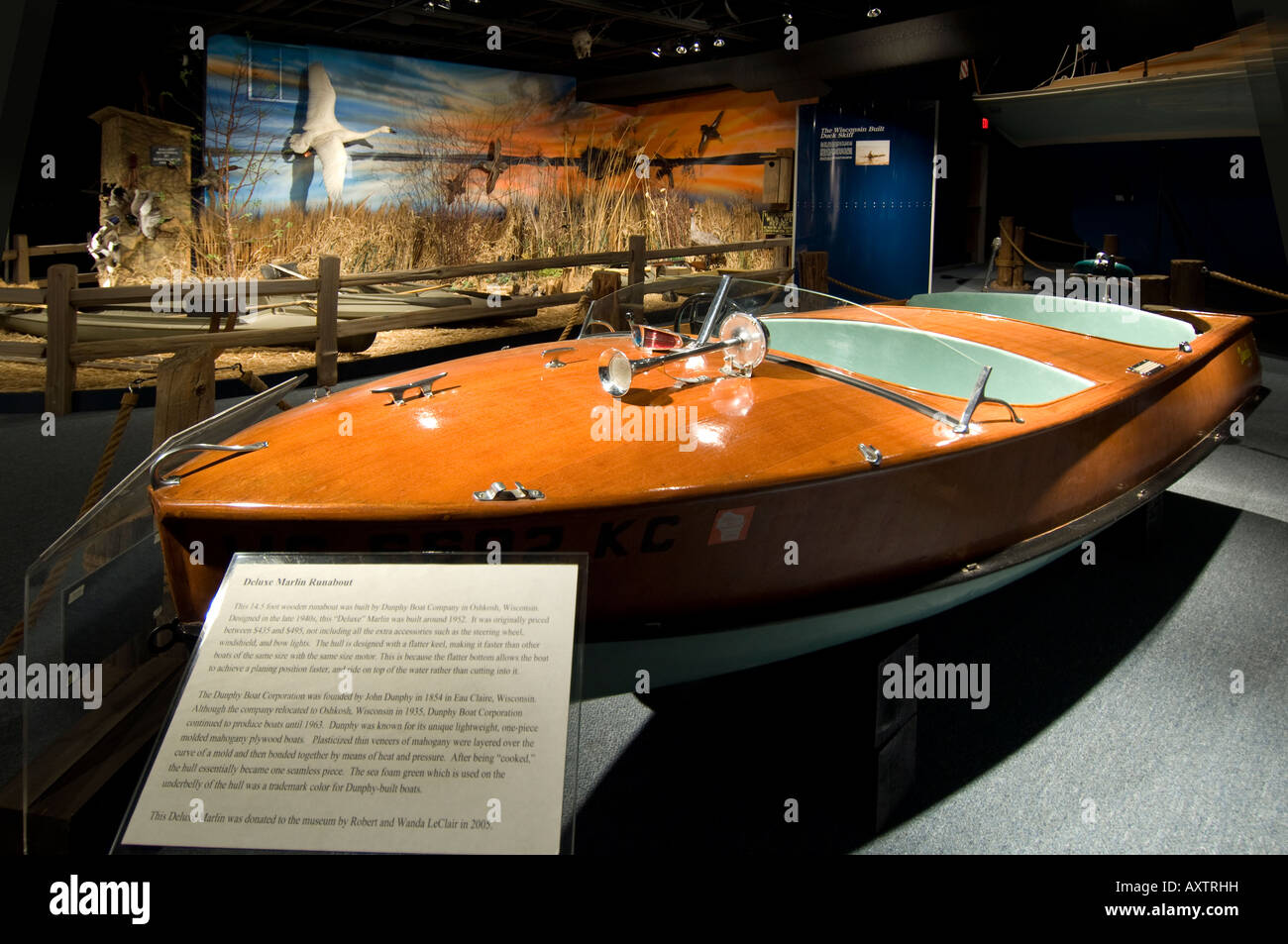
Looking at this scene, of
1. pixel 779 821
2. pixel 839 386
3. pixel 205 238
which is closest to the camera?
pixel 779 821

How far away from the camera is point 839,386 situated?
90.7 inches

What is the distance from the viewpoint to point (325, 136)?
859cm

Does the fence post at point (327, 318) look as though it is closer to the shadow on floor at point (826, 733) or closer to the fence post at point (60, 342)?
the fence post at point (60, 342)

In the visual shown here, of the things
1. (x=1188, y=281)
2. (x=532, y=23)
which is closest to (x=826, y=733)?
(x=1188, y=281)

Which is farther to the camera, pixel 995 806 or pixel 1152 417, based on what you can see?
pixel 1152 417

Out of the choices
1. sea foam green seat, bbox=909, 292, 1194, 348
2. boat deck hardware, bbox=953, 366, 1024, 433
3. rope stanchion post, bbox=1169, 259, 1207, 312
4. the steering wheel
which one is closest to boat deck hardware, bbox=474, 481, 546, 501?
boat deck hardware, bbox=953, 366, 1024, 433

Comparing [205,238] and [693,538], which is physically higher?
[205,238]

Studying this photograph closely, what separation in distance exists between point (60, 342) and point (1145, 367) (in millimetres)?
5380

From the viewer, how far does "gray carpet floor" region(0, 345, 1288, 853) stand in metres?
1.85

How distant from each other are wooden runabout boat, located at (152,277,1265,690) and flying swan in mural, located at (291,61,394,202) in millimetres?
6983
